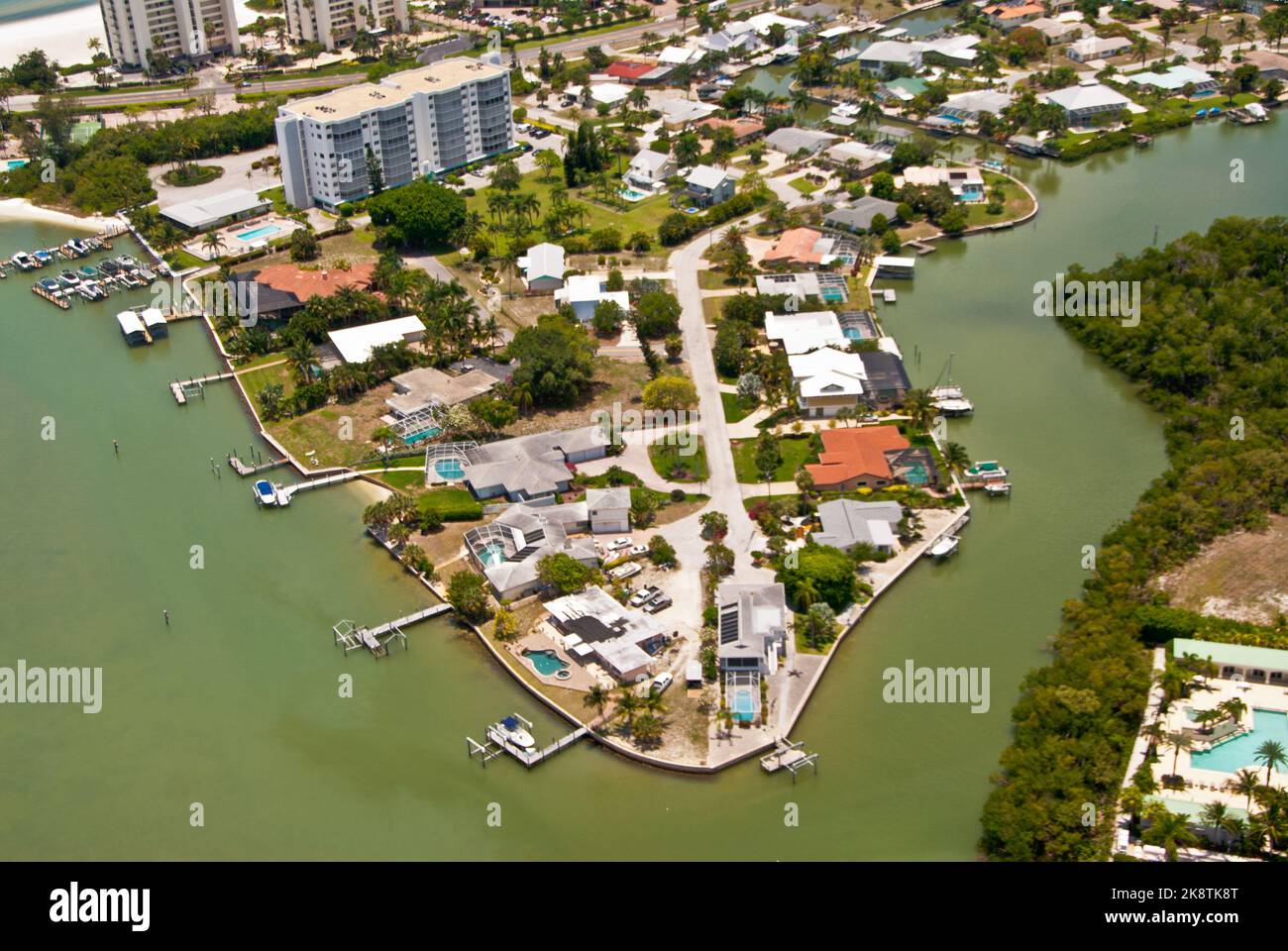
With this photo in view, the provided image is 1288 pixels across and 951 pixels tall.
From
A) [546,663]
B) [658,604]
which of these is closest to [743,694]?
[658,604]

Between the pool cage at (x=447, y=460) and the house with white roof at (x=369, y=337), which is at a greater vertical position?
the house with white roof at (x=369, y=337)

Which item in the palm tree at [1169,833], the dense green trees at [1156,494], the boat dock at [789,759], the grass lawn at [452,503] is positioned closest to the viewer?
the palm tree at [1169,833]

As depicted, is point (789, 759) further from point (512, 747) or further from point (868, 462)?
point (868, 462)

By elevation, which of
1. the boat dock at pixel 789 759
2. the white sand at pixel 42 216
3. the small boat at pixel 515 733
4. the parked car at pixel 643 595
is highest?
the white sand at pixel 42 216

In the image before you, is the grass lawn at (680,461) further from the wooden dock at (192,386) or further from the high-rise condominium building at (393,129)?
the high-rise condominium building at (393,129)

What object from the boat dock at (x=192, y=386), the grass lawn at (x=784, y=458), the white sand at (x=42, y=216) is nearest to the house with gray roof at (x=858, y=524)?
the grass lawn at (x=784, y=458)

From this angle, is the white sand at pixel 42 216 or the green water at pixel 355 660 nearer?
the green water at pixel 355 660

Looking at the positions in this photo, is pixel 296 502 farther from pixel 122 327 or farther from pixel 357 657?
pixel 122 327

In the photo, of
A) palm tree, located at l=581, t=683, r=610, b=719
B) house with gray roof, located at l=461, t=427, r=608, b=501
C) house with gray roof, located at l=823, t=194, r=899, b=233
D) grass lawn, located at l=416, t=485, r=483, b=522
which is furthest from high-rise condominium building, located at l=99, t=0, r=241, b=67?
palm tree, located at l=581, t=683, r=610, b=719
